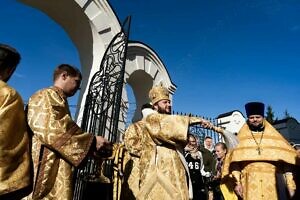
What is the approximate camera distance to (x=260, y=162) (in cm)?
449

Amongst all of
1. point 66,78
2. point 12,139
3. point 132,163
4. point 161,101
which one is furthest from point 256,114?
point 12,139

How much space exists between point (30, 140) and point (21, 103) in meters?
0.33

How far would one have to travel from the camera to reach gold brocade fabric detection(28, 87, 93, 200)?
245cm

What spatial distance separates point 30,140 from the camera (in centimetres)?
258

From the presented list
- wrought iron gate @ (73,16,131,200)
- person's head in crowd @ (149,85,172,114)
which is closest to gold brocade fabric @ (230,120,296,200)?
person's head in crowd @ (149,85,172,114)

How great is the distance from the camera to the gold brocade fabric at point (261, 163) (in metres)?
4.34

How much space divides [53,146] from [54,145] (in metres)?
0.01

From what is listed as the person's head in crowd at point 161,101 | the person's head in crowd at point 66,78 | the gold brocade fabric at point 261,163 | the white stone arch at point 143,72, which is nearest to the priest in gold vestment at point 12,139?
the person's head in crowd at point 66,78

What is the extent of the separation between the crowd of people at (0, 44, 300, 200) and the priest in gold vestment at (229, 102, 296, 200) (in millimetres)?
13

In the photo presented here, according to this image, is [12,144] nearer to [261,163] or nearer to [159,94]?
[159,94]

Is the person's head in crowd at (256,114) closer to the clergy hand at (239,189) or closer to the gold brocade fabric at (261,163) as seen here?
the gold brocade fabric at (261,163)

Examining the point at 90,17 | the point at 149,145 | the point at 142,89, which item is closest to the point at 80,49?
the point at 90,17

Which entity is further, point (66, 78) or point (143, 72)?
point (143, 72)

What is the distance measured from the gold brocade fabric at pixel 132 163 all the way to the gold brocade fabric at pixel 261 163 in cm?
150
